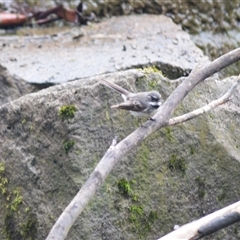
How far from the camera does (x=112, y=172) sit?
4.79 m

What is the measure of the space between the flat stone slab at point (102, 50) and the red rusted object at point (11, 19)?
0.91ft

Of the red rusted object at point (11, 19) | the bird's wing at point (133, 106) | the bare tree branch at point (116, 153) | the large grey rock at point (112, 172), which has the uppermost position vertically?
the bare tree branch at point (116, 153)

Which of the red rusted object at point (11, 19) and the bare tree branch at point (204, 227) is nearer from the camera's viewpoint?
the bare tree branch at point (204, 227)

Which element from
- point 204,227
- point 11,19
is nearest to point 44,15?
point 11,19

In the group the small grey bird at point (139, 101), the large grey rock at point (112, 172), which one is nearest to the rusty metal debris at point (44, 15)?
the large grey rock at point (112, 172)

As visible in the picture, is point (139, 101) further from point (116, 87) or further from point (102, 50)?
point (102, 50)

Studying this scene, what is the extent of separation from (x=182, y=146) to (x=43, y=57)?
109 inches

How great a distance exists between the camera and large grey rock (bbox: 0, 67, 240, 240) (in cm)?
477

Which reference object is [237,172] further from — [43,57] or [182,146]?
[43,57]

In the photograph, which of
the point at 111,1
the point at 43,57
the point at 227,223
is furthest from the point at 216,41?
the point at 227,223

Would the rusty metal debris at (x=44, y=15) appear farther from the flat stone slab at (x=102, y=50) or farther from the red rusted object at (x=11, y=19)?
the flat stone slab at (x=102, y=50)

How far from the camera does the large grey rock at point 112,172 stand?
4770 millimetres

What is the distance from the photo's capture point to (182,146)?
16.4ft

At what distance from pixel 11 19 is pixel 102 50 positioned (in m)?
1.41
